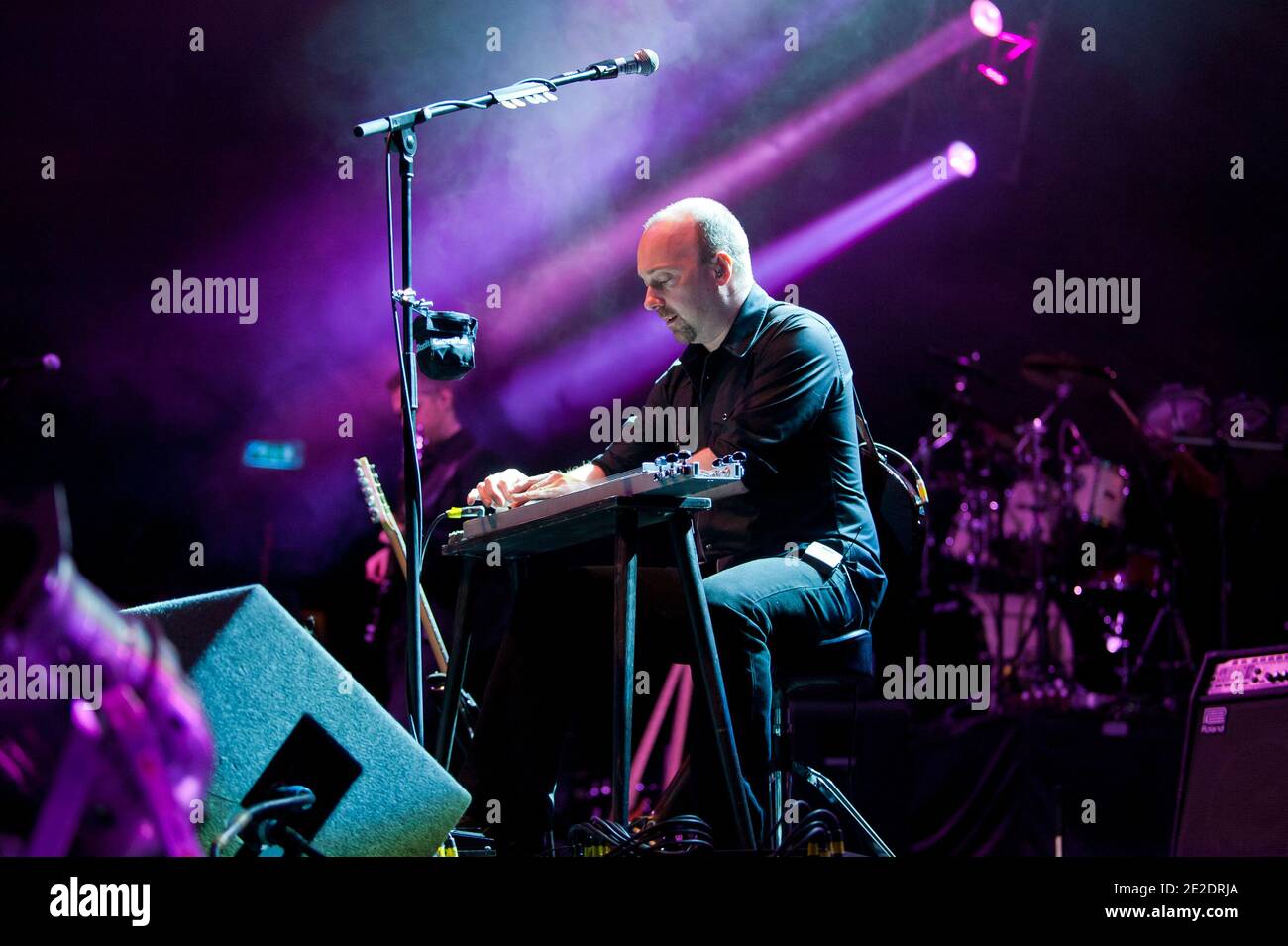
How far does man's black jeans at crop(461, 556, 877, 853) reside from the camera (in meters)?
2.75

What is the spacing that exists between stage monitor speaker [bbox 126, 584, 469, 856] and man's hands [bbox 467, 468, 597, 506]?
878 millimetres

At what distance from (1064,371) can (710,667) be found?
15.1 feet

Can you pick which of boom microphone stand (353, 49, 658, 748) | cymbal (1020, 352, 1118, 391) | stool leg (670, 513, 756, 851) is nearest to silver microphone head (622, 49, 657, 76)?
boom microphone stand (353, 49, 658, 748)

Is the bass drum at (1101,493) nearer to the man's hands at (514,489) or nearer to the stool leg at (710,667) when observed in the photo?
the man's hands at (514,489)

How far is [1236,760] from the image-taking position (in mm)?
3115

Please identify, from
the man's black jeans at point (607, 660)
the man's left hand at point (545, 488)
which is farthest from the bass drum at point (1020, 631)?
the man's left hand at point (545, 488)

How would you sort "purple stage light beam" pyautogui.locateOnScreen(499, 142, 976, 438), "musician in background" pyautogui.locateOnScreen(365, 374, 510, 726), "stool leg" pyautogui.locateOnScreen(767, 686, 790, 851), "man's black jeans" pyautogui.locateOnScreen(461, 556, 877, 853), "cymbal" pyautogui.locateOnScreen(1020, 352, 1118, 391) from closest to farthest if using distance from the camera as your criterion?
"man's black jeans" pyautogui.locateOnScreen(461, 556, 877, 853) → "stool leg" pyautogui.locateOnScreen(767, 686, 790, 851) → "musician in background" pyautogui.locateOnScreen(365, 374, 510, 726) → "purple stage light beam" pyautogui.locateOnScreen(499, 142, 976, 438) → "cymbal" pyautogui.locateOnScreen(1020, 352, 1118, 391)

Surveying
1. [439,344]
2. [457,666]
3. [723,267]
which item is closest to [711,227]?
[723,267]

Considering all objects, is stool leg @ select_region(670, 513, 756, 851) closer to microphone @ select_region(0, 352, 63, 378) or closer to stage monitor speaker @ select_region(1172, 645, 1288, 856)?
stage monitor speaker @ select_region(1172, 645, 1288, 856)

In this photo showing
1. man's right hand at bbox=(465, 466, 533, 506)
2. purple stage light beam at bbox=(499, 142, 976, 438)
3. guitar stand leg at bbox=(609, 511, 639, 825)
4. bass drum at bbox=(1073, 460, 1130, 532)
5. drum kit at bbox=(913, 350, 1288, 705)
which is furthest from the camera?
bass drum at bbox=(1073, 460, 1130, 532)

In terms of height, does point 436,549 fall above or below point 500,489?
below

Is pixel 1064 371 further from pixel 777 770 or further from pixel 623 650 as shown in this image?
pixel 623 650

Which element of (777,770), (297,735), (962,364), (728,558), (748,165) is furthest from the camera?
(962,364)
